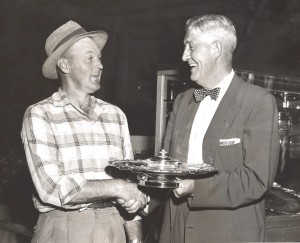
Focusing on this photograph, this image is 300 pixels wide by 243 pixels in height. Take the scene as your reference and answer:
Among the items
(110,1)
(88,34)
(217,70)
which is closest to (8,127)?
(110,1)

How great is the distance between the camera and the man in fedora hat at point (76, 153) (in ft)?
5.79

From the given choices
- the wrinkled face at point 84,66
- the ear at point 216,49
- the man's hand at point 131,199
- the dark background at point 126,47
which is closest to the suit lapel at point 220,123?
the ear at point 216,49

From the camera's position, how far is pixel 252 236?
1.65m

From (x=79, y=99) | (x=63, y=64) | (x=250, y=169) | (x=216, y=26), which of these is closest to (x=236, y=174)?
(x=250, y=169)

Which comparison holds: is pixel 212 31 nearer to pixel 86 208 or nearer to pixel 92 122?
pixel 92 122

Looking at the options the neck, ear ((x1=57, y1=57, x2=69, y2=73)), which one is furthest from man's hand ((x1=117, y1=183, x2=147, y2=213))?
ear ((x1=57, y1=57, x2=69, y2=73))

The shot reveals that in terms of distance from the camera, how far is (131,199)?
1846 millimetres

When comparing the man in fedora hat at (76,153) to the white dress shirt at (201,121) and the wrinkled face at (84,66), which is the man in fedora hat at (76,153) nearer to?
the wrinkled face at (84,66)

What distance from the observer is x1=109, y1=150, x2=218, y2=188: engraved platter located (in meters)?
1.48

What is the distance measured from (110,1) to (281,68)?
2.74 meters

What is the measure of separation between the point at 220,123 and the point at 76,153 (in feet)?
2.39

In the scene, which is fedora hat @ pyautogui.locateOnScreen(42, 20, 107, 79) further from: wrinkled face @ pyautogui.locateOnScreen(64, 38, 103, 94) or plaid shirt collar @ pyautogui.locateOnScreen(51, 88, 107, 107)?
plaid shirt collar @ pyautogui.locateOnScreen(51, 88, 107, 107)

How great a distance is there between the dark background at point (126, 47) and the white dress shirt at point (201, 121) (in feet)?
7.18

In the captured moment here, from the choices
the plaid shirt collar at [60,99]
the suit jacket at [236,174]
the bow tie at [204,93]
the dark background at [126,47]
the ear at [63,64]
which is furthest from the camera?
the dark background at [126,47]
